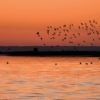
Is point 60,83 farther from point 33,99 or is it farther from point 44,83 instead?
point 33,99

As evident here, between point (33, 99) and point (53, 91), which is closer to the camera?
point (33, 99)

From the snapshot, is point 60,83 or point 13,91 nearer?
point 13,91

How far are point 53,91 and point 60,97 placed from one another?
185 inches

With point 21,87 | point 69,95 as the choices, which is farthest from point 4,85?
point 69,95

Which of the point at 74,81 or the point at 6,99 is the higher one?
the point at 74,81

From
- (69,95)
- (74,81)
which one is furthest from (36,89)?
(74,81)

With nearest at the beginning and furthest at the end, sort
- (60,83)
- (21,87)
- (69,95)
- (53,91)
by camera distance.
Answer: (69,95) < (53,91) < (21,87) < (60,83)

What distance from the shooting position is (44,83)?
5809 cm

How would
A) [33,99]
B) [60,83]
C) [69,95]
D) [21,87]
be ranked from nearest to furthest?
1. [33,99]
2. [69,95]
3. [21,87]
4. [60,83]

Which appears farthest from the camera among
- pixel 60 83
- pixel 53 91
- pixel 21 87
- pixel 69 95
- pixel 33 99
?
pixel 60 83

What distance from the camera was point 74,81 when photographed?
61031 millimetres

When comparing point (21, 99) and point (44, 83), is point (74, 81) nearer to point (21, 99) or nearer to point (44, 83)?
point (44, 83)

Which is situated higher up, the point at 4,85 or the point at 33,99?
the point at 4,85

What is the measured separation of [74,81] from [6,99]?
63.1 ft
